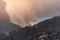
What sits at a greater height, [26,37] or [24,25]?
[24,25]

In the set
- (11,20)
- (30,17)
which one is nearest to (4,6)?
(11,20)

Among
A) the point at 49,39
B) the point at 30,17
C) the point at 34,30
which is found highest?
the point at 30,17

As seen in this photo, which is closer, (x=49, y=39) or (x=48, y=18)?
(x=49, y=39)

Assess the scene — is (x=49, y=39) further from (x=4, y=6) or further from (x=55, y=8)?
(x=4, y=6)

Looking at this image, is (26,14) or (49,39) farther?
(26,14)

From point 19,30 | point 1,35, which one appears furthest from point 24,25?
point 1,35

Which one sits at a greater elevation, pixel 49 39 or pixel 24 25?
pixel 24 25
